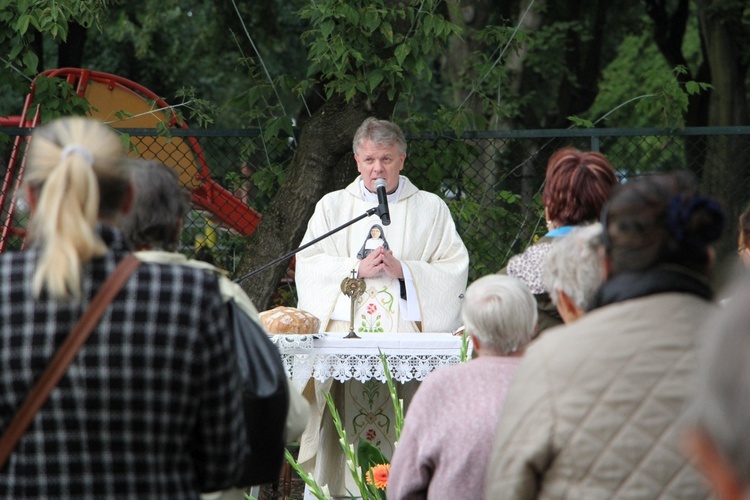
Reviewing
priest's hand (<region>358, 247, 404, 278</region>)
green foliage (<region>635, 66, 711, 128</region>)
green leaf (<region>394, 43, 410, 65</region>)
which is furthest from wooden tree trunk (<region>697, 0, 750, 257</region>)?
priest's hand (<region>358, 247, 404, 278</region>)

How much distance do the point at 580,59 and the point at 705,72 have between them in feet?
7.46

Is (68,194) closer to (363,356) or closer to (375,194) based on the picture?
(363,356)

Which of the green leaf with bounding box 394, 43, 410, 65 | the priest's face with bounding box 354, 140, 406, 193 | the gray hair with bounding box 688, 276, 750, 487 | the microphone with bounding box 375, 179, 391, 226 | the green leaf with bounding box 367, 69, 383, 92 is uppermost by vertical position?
the green leaf with bounding box 394, 43, 410, 65

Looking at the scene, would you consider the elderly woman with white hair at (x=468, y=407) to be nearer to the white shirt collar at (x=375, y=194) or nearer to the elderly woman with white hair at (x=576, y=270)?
the elderly woman with white hair at (x=576, y=270)

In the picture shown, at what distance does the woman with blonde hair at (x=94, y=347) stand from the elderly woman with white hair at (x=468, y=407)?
69cm

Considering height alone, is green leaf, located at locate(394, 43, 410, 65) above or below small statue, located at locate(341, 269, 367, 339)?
above

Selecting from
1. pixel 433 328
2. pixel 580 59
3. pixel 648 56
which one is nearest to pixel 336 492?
pixel 433 328

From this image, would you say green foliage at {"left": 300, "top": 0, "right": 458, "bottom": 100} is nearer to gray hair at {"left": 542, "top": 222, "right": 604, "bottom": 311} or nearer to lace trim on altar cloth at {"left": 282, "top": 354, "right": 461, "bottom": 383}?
lace trim on altar cloth at {"left": 282, "top": 354, "right": 461, "bottom": 383}

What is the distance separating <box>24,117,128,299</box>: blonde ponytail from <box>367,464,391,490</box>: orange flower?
192 centimetres

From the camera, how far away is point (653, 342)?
2.26m

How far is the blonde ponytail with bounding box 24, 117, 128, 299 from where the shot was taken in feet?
7.55

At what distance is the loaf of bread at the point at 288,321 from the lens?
5.33 metres

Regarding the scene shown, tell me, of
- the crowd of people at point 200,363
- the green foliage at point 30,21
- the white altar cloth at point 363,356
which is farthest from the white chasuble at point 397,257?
the crowd of people at point 200,363

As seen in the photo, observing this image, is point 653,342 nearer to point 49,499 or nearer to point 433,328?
point 49,499
